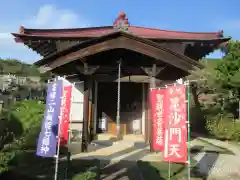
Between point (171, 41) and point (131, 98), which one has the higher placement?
point (171, 41)


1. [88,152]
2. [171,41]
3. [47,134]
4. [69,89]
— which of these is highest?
[171,41]

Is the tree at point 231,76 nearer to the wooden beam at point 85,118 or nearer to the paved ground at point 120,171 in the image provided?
the wooden beam at point 85,118

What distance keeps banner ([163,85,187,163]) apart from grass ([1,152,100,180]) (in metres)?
2.04

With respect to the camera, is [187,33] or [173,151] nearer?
[173,151]

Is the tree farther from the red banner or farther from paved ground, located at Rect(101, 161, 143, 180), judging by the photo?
the red banner

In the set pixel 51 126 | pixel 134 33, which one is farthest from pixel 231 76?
pixel 51 126

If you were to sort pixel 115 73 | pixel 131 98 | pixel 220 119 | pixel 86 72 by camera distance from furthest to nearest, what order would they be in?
pixel 220 119, pixel 131 98, pixel 115 73, pixel 86 72

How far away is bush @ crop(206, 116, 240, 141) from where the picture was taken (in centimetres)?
1558

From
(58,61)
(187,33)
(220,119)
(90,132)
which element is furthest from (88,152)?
(220,119)

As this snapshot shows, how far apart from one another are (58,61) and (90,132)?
13.6ft

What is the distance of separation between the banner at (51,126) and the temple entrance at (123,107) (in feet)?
24.6

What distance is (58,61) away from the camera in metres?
9.40

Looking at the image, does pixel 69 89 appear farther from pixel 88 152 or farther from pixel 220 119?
pixel 220 119

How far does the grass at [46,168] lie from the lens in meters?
6.79
